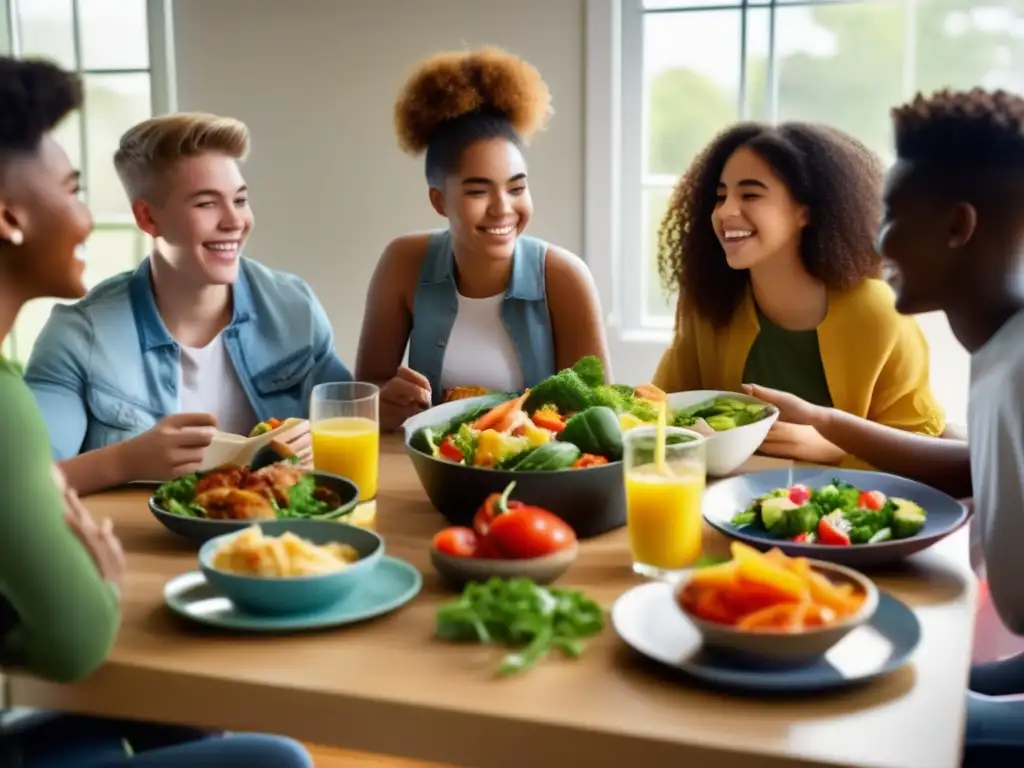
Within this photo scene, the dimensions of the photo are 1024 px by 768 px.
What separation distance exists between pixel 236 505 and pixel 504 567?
1.32 ft

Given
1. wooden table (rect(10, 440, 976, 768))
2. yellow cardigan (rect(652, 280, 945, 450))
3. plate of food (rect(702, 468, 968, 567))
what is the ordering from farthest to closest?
yellow cardigan (rect(652, 280, 945, 450)) < plate of food (rect(702, 468, 968, 567)) < wooden table (rect(10, 440, 976, 768))

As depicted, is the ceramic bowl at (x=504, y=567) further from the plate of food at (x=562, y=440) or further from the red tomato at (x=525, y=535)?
the plate of food at (x=562, y=440)

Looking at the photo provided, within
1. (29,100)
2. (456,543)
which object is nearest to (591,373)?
(456,543)

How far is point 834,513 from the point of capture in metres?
1.44

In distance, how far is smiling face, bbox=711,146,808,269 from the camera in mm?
2191

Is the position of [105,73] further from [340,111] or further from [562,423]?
[562,423]

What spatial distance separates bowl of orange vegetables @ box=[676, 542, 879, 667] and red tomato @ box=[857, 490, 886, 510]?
0.39m

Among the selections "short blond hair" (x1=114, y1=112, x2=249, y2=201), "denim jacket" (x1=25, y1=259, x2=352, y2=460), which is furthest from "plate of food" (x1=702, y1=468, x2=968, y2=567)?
"short blond hair" (x1=114, y1=112, x2=249, y2=201)

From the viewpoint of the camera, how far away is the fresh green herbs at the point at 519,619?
114cm

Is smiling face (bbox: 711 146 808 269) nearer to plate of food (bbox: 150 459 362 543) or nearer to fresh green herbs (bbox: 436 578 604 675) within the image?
plate of food (bbox: 150 459 362 543)

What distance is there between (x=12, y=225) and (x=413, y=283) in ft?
4.44

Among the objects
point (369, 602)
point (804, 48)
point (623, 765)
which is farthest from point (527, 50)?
point (623, 765)

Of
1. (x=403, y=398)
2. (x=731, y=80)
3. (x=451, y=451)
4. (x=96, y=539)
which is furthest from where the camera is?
(x=731, y=80)

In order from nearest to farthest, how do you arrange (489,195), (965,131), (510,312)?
(965,131), (489,195), (510,312)
